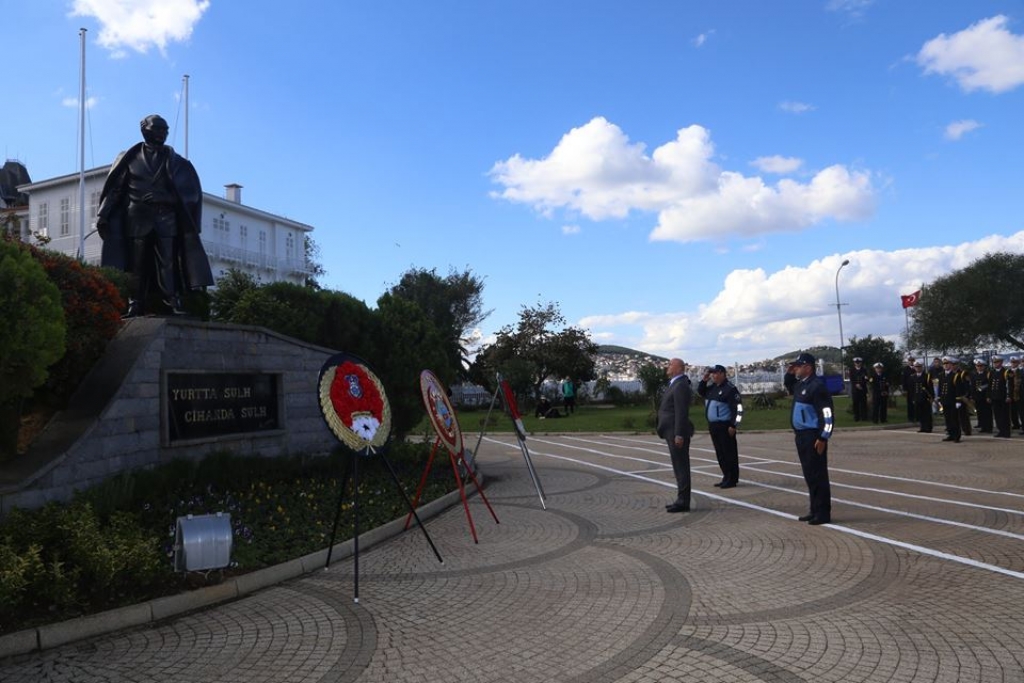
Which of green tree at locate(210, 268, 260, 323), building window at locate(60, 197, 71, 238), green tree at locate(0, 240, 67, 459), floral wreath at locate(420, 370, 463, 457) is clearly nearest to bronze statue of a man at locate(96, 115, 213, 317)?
green tree at locate(210, 268, 260, 323)

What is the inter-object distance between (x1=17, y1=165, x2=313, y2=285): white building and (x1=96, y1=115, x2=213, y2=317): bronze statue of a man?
137ft

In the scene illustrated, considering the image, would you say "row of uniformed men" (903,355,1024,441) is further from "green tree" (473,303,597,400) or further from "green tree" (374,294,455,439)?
"green tree" (473,303,597,400)

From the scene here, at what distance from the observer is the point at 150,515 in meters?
6.91

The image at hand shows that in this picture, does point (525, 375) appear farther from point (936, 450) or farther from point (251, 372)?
point (251, 372)

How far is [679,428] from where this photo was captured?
8773mm

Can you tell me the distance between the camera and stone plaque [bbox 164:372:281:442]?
328 inches

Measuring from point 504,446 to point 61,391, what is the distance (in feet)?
42.1

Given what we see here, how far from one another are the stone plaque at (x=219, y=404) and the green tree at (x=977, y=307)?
46545 mm

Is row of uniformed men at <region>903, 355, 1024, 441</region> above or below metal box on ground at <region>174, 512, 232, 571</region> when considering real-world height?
above

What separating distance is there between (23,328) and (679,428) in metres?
6.81


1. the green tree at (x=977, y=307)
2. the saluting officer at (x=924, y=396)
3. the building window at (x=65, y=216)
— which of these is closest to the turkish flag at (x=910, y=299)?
the green tree at (x=977, y=307)

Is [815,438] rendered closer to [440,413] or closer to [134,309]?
[440,413]

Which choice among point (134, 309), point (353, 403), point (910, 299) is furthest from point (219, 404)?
point (910, 299)

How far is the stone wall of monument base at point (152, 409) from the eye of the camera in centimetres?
661
